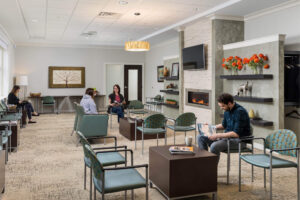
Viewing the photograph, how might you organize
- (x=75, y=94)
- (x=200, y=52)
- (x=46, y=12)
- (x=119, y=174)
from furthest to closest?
(x=75, y=94), (x=200, y=52), (x=46, y=12), (x=119, y=174)

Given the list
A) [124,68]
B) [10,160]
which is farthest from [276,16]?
[124,68]

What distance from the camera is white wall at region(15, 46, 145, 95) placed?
11719 millimetres

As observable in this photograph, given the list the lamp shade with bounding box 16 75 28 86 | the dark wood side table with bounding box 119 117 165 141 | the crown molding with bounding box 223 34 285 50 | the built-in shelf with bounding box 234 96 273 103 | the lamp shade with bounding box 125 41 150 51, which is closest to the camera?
the crown molding with bounding box 223 34 285 50

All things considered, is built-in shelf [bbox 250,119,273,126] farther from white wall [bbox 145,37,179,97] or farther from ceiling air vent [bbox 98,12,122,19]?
white wall [bbox 145,37,179,97]

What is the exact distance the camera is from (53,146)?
5.86m

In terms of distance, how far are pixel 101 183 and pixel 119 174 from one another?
38 centimetres

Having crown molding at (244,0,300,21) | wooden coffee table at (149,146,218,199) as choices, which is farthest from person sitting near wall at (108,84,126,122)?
wooden coffee table at (149,146,218,199)

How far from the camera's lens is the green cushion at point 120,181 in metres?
2.52

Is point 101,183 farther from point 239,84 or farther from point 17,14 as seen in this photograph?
point 17,14

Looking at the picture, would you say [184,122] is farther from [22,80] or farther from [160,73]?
[22,80]

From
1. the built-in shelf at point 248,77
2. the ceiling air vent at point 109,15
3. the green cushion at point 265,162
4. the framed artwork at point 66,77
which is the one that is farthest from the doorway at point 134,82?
the green cushion at point 265,162

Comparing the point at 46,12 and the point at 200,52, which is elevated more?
the point at 46,12

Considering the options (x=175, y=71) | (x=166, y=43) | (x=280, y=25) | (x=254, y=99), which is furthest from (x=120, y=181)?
(x=166, y=43)

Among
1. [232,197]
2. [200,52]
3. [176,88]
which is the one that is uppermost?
[200,52]
